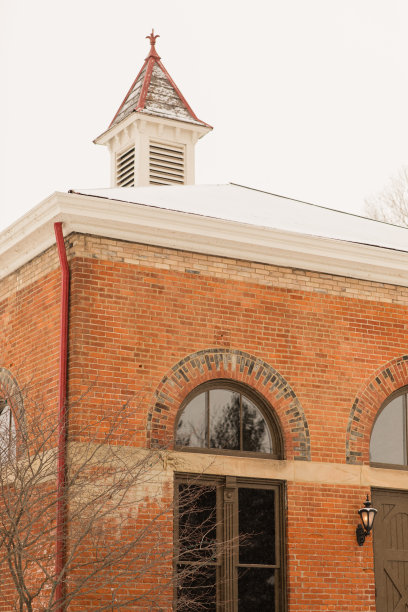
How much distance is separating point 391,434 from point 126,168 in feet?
28.4

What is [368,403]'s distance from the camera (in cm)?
1371

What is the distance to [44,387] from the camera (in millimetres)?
12367

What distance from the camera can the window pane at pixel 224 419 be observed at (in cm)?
1274

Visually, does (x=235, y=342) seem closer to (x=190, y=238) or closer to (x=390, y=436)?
(x=190, y=238)

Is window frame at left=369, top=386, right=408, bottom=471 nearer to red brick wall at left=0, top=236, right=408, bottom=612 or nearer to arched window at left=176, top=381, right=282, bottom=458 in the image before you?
red brick wall at left=0, top=236, right=408, bottom=612

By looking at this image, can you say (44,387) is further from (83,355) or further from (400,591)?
(400,591)

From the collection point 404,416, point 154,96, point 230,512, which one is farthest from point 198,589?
point 154,96

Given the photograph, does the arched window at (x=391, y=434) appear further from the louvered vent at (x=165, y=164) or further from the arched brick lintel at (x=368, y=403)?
the louvered vent at (x=165, y=164)

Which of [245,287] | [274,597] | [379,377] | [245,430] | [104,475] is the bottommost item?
[274,597]

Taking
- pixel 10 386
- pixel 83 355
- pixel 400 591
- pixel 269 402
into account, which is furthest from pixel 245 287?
pixel 400 591

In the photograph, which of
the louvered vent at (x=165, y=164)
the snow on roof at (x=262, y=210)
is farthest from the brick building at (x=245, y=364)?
the louvered vent at (x=165, y=164)

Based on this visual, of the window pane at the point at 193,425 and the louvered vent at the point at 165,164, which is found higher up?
the louvered vent at the point at 165,164

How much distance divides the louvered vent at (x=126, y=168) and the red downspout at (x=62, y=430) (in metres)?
7.63

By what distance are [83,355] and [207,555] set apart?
293cm
